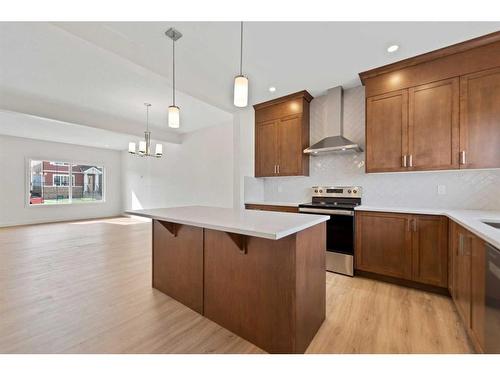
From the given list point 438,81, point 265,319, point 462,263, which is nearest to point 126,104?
point 265,319

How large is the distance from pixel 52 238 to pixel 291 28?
6.12 meters

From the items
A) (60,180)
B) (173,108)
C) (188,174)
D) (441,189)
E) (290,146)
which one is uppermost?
(173,108)

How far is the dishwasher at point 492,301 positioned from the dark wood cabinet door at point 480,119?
4.72ft

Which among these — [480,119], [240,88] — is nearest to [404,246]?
[480,119]

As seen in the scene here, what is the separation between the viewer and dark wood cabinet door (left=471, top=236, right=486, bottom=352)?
1.36 m

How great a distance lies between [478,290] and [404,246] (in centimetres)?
105

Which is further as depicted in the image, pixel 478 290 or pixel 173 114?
pixel 173 114

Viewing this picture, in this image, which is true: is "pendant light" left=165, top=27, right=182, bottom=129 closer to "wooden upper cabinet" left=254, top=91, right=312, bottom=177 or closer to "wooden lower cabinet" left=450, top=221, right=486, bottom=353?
"wooden upper cabinet" left=254, top=91, right=312, bottom=177

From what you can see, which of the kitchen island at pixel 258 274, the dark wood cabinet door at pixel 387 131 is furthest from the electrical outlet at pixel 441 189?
the kitchen island at pixel 258 274

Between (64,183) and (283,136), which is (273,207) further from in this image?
(64,183)

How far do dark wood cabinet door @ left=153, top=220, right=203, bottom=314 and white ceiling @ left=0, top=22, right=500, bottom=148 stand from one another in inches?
71.6

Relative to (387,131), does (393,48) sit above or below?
above

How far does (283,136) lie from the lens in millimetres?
3674

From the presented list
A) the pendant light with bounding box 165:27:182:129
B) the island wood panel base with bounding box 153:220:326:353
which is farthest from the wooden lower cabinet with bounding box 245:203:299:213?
the pendant light with bounding box 165:27:182:129
